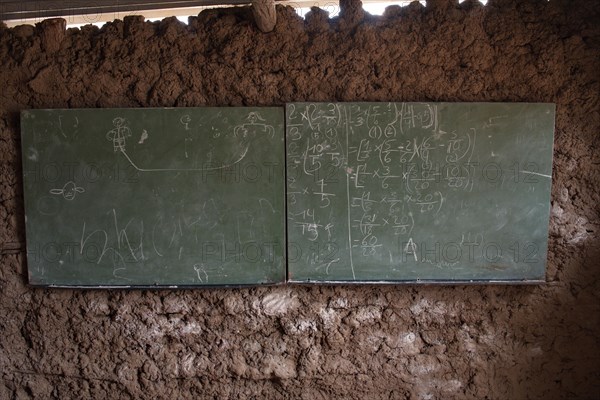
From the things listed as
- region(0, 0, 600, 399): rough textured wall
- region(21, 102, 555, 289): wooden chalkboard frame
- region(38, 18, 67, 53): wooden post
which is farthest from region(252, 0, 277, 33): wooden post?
region(38, 18, 67, 53): wooden post

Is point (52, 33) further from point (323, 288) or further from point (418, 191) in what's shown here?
point (418, 191)

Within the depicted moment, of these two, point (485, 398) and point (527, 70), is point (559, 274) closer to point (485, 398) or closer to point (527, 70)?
point (485, 398)

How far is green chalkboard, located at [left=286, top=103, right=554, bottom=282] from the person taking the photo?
130 inches

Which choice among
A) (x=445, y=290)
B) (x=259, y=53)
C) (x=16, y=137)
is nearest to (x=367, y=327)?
(x=445, y=290)

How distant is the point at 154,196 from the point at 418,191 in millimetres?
2239

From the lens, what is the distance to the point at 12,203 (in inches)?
135

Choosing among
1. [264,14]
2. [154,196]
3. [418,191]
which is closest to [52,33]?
[154,196]

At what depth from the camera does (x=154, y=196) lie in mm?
3365

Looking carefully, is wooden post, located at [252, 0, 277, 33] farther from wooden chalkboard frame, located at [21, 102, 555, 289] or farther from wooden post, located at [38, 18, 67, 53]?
wooden post, located at [38, 18, 67, 53]

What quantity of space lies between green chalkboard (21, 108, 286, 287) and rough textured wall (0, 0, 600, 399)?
0.16 metres

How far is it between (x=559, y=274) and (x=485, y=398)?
4.17ft

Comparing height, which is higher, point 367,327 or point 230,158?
point 230,158

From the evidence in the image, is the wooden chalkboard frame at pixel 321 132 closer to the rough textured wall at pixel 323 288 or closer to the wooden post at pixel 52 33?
the rough textured wall at pixel 323 288

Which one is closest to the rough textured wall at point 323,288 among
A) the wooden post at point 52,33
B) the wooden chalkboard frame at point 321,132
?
the wooden post at point 52,33
